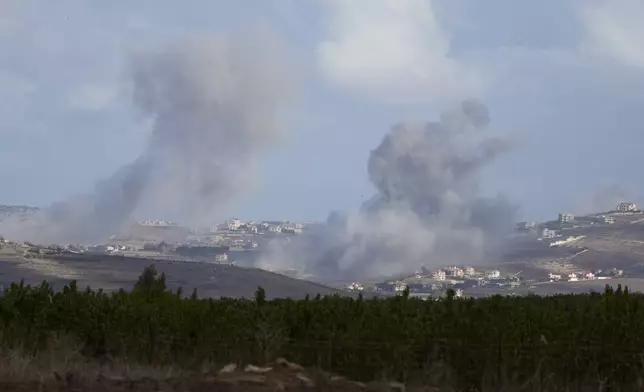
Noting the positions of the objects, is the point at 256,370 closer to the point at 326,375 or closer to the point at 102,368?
the point at 326,375

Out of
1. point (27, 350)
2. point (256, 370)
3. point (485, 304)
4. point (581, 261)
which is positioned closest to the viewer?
point (256, 370)

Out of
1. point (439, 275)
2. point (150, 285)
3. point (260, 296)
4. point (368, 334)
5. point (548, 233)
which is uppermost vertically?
point (548, 233)

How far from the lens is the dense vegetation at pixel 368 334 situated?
521 inches

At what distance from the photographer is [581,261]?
104 m

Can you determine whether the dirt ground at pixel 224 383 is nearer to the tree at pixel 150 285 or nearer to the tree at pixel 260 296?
the tree at pixel 260 296

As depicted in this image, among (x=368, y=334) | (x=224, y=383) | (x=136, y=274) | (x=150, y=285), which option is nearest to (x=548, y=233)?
(x=136, y=274)

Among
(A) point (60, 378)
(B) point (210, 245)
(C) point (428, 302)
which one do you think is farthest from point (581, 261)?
(A) point (60, 378)

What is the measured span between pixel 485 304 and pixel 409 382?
11.2 ft

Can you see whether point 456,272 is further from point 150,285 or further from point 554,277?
point 150,285

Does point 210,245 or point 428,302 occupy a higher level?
point 210,245

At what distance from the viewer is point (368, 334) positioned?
13.6m

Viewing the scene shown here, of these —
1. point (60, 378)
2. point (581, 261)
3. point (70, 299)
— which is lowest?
point (60, 378)

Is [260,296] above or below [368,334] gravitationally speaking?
above

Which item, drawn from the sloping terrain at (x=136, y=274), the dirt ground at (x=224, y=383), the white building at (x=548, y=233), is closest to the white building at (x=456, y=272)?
the sloping terrain at (x=136, y=274)
